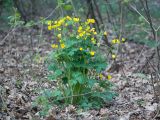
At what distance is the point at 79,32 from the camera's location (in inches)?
197

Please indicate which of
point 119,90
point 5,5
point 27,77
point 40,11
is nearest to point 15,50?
point 5,5

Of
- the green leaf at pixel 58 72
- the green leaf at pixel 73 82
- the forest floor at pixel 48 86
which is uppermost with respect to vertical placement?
the green leaf at pixel 58 72

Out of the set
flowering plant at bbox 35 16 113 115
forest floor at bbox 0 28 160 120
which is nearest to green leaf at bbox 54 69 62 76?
flowering plant at bbox 35 16 113 115

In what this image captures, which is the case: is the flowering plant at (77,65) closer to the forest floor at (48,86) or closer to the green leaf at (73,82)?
the green leaf at (73,82)

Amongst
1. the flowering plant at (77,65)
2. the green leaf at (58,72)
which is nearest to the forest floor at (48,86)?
the flowering plant at (77,65)

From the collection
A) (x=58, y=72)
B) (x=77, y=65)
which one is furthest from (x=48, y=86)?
(x=77, y=65)

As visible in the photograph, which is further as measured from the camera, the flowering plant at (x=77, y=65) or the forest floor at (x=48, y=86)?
the flowering plant at (x=77, y=65)

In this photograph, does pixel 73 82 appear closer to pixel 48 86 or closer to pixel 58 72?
pixel 58 72

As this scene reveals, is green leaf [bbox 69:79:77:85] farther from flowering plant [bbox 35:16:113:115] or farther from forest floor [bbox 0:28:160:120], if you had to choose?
forest floor [bbox 0:28:160:120]

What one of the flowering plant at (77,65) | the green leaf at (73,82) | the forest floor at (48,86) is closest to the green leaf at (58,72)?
the flowering plant at (77,65)

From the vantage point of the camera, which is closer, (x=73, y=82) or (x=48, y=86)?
(x=73, y=82)

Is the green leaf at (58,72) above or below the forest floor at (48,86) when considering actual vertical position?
above

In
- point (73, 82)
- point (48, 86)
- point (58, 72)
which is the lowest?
point (48, 86)

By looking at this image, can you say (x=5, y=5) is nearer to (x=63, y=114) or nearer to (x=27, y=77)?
(x=27, y=77)
